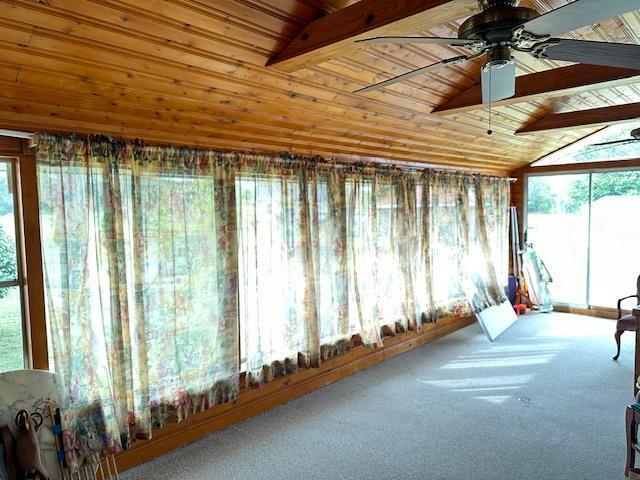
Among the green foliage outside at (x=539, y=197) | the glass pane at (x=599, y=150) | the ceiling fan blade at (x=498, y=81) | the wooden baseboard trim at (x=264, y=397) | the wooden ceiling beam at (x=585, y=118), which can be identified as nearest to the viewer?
the ceiling fan blade at (x=498, y=81)

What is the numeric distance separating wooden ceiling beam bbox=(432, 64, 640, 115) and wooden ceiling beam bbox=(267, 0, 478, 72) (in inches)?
62.4

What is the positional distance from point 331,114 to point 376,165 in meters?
1.24

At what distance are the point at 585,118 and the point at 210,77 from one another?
3839 millimetres

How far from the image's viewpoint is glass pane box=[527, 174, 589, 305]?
6.57 metres

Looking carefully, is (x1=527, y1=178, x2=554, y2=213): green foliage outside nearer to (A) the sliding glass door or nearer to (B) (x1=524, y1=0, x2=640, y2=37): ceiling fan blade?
(A) the sliding glass door

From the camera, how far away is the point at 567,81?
327cm

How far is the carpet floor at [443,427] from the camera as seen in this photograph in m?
2.80

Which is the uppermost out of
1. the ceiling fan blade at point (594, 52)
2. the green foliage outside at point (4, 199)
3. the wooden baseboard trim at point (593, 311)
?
the ceiling fan blade at point (594, 52)

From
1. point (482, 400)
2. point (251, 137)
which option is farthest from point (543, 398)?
point (251, 137)

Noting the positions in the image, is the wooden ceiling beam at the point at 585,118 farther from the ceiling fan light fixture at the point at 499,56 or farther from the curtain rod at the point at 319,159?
the ceiling fan light fixture at the point at 499,56

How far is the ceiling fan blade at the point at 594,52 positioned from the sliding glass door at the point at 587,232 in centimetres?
512

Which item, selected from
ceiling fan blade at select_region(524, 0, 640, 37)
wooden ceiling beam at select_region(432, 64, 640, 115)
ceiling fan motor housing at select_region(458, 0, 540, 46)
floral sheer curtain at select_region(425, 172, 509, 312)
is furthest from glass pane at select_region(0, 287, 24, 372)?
floral sheer curtain at select_region(425, 172, 509, 312)

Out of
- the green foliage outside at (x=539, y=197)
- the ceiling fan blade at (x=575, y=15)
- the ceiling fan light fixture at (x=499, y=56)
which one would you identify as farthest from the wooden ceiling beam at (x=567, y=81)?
the green foliage outside at (x=539, y=197)

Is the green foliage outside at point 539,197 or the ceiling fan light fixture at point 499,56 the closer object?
the ceiling fan light fixture at point 499,56
